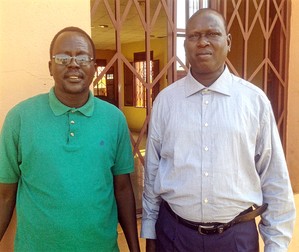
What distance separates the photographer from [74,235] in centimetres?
167

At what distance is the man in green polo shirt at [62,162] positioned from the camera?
164cm

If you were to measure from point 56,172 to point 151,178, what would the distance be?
516 mm

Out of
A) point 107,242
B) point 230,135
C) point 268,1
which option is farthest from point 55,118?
point 268,1

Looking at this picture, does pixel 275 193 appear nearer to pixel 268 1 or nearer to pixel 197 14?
pixel 197 14

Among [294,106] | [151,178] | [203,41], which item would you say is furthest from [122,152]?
[294,106]

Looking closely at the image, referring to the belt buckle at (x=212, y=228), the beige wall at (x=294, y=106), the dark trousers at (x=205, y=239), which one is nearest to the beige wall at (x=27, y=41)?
the dark trousers at (x=205, y=239)

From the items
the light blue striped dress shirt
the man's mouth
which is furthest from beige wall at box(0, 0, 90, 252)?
the light blue striped dress shirt

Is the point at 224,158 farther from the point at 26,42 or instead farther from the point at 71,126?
the point at 26,42

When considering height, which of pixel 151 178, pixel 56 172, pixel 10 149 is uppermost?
pixel 10 149

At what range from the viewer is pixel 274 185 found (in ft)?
5.71

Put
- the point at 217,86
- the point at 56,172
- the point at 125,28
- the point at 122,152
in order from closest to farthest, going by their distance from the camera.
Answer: the point at 56,172 < the point at 217,86 < the point at 122,152 < the point at 125,28

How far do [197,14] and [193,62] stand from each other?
0.23 m

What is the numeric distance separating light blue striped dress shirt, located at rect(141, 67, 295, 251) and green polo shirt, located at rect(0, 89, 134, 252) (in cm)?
35

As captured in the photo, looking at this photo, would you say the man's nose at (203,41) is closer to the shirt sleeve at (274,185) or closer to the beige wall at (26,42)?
the shirt sleeve at (274,185)
